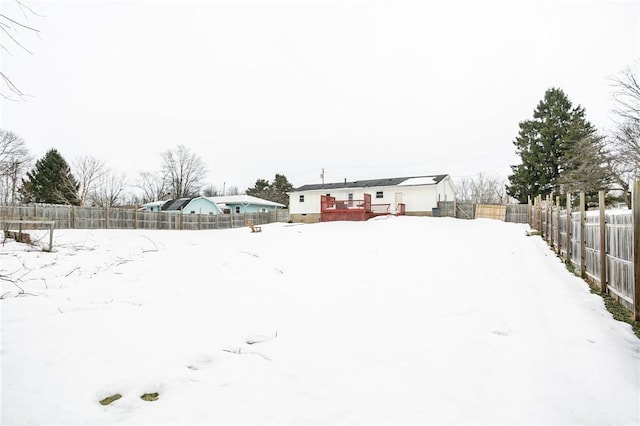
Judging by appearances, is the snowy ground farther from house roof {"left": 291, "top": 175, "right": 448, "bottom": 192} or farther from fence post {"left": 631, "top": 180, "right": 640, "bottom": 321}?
house roof {"left": 291, "top": 175, "right": 448, "bottom": 192}

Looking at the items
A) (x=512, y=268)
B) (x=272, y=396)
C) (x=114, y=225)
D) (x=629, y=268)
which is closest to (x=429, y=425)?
(x=272, y=396)

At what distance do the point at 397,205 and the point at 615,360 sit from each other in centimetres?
2703

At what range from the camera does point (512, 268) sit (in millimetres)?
8461

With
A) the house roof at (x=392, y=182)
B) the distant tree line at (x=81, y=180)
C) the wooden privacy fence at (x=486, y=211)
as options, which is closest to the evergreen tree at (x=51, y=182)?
the distant tree line at (x=81, y=180)

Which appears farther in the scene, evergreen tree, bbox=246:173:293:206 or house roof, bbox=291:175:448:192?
evergreen tree, bbox=246:173:293:206

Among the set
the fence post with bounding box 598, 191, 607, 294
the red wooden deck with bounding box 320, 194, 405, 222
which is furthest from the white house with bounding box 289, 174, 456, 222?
the fence post with bounding box 598, 191, 607, 294

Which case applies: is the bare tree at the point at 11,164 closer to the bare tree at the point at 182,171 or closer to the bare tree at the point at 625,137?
the bare tree at the point at 182,171

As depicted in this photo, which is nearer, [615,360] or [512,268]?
[615,360]

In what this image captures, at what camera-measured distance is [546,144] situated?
31.0 m

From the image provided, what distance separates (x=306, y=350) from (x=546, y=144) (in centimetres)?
3539

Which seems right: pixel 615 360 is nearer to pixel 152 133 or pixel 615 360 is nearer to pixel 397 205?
pixel 397 205

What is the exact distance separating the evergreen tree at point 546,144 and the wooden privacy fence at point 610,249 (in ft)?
86.6

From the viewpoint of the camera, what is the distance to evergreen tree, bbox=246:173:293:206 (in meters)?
58.8

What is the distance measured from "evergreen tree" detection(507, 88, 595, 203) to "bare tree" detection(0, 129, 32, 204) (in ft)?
148
